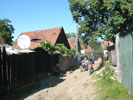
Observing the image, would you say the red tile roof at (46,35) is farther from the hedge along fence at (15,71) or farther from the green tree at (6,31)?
the hedge along fence at (15,71)

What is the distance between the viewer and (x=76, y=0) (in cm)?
1536

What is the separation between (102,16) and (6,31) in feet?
93.9

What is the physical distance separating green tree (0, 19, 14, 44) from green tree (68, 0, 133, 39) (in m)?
24.4

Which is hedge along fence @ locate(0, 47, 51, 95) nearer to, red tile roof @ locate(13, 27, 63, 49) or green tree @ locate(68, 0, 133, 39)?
green tree @ locate(68, 0, 133, 39)

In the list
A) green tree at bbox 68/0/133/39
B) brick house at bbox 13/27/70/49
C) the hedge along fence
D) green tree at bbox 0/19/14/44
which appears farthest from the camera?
green tree at bbox 0/19/14/44

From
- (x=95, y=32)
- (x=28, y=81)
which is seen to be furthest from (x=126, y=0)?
(x=28, y=81)

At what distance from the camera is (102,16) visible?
15.1 meters

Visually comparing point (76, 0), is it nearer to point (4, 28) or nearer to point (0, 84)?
point (0, 84)

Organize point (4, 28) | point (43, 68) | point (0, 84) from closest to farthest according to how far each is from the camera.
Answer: point (0, 84), point (43, 68), point (4, 28)

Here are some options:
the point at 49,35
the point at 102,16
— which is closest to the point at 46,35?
the point at 49,35

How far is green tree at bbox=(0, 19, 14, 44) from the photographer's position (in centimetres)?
3507

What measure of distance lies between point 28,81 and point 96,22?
34.2ft

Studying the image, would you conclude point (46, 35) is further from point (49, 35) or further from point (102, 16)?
point (102, 16)

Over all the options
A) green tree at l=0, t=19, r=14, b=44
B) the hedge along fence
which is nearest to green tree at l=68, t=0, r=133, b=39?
the hedge along fence
